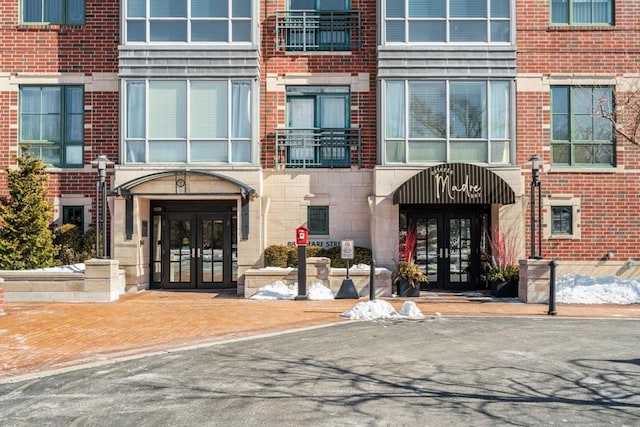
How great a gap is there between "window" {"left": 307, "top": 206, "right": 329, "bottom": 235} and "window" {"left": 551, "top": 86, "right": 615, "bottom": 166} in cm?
718

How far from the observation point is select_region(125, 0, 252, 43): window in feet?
56.9

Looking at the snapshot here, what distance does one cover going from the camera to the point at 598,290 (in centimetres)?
1568

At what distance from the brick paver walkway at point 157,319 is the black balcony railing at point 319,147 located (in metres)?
4.65

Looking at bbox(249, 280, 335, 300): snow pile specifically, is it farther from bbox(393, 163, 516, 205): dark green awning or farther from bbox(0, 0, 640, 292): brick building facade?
bbox(393, 163, 516, 205): dark green awning

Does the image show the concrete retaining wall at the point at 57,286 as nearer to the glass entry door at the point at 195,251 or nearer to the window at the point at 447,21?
the glass entry door at the point at 195,251

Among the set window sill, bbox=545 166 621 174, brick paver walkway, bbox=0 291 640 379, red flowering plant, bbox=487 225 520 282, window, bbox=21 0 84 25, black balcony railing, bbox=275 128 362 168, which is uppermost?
window, bbox=21 0 84 25

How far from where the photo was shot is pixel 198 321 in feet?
39.7

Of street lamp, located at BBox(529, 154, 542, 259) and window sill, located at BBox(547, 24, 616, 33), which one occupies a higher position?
window sill, located at BBox(547, 24, 616, 33)

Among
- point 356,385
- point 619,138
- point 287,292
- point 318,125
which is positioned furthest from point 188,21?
point 356,385

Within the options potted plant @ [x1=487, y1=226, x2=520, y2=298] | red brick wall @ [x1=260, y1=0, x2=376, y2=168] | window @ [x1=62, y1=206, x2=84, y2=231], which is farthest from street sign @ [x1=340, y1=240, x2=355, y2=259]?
window @ [x1=62, y1=206, x2=84, y2=231]

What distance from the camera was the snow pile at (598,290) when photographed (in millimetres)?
15266

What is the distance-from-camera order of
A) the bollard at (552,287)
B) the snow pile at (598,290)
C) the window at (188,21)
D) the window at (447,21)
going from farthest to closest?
the window at (447,21) < the window at (188,21) < the snow pile at (598,290) < the bollard at (552,287)

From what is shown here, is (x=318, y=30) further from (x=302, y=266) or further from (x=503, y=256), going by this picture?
(x=503, y=256)

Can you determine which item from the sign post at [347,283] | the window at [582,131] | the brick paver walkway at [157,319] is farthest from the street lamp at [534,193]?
the sign post at [347,283]
